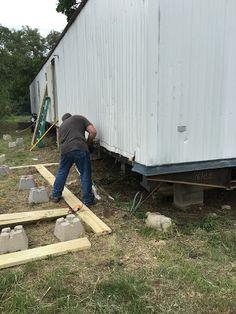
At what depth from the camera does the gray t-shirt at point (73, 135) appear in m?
5.97

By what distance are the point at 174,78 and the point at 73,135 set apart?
83.4 inches

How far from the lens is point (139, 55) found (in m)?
4.65

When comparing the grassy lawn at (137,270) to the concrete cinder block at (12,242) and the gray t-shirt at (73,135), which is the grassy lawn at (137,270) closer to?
the concrete cinder block at (12,242)

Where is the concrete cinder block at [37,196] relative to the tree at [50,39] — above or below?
below

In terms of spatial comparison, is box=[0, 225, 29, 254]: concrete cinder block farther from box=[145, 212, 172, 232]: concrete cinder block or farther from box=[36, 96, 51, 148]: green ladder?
box=[36, 96, 51, 148]: green ladder

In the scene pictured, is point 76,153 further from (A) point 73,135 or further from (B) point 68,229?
(B) point 68,229

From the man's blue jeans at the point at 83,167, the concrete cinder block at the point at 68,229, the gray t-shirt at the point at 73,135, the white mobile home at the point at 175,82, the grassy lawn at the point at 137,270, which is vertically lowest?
the grassy lawn at the point at 137,270

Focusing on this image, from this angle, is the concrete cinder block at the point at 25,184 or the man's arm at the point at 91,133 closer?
the man's arm at the point at 91,133

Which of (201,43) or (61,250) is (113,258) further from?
(201,43)

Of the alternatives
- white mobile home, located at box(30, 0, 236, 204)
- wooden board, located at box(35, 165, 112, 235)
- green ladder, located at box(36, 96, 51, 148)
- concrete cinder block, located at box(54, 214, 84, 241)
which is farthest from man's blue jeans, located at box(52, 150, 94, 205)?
green ladder, located at box(36, 96, 51, 148)

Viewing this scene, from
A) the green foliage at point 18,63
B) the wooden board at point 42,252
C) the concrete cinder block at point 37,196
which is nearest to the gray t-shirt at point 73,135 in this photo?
the concrete cinder block at point 37,196

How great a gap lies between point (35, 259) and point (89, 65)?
14.6 feet

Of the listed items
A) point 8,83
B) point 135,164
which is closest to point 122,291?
point 135,164

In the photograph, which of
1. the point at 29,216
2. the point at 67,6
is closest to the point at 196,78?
the point at 29,216
